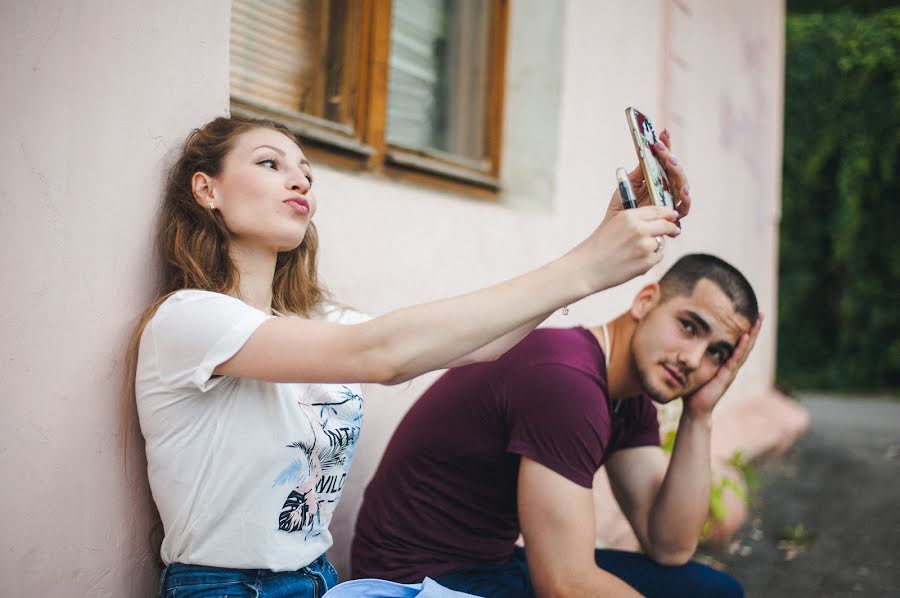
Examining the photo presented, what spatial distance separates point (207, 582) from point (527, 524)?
72 centimetres

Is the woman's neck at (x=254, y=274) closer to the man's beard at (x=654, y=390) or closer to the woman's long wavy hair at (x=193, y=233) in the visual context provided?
the woman's long wavy hair at (x=193, y=233)

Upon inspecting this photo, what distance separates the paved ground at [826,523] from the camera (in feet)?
13.2

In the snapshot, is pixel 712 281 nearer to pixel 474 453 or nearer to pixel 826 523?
pixel 474 453

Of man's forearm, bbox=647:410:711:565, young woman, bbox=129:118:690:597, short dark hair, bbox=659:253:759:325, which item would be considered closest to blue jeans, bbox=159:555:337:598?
young woman, bbox=129:118:690:597

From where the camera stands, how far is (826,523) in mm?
4832

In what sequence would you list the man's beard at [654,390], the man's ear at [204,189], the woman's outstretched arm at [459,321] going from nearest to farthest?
the woman's outstretched arm at [459,321]
the man's ear at [204,189]
the man's beard at [654,390]

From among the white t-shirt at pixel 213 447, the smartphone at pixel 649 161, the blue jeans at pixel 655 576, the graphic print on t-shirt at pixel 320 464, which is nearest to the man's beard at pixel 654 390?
the blue jeans at pixel 655 576

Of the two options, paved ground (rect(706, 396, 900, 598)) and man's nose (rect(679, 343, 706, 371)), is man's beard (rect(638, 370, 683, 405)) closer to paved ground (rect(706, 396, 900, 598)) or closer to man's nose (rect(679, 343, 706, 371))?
man's nose (rect(679, 343, 706, 371))

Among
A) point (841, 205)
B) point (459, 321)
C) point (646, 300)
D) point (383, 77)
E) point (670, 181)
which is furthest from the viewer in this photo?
point (841, 205)

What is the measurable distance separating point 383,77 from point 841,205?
10.0m

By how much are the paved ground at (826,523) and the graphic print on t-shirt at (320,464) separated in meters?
2.72

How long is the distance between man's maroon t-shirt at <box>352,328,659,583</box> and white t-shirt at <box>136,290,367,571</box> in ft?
1.50

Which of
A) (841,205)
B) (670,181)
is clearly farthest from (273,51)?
(841,205)

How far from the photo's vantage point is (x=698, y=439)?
2490mm
